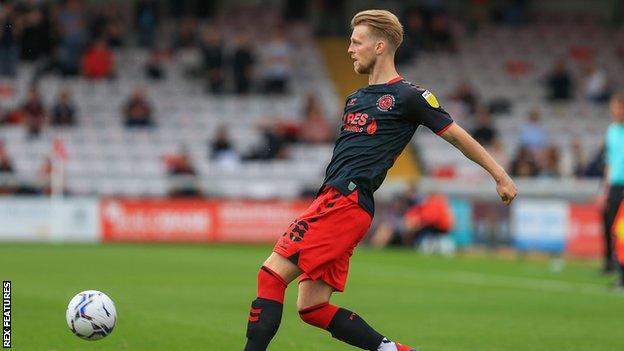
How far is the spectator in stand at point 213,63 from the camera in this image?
33281mm

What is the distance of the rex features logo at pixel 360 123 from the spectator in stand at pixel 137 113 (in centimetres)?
2403

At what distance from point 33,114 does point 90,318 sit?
22.1 meters

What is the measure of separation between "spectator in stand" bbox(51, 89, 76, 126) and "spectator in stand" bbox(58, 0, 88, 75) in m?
1.75

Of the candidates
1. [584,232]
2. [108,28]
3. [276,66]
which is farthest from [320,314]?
[108,28]

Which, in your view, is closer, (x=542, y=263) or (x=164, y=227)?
(x=542, y=263)

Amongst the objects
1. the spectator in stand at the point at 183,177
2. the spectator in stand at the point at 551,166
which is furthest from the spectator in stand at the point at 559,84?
the spectator in stand at the point at 183,177

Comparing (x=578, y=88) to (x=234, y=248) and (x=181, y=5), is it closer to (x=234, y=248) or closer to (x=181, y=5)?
(x=181, y=5)

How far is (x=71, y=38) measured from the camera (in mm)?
32781

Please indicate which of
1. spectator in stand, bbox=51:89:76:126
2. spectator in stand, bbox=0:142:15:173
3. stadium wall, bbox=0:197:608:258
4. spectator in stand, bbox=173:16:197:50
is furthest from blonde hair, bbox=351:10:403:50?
spectator in stand, bbox=173:16:197:50

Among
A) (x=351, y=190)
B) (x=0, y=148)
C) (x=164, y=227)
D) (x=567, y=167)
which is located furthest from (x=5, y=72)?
(x=351, y=190)

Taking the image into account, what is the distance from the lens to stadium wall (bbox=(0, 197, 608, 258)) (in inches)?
996

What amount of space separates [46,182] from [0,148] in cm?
121

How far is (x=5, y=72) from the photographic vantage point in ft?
104

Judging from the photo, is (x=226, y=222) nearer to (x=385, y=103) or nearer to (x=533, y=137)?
(x=533, y=137)
